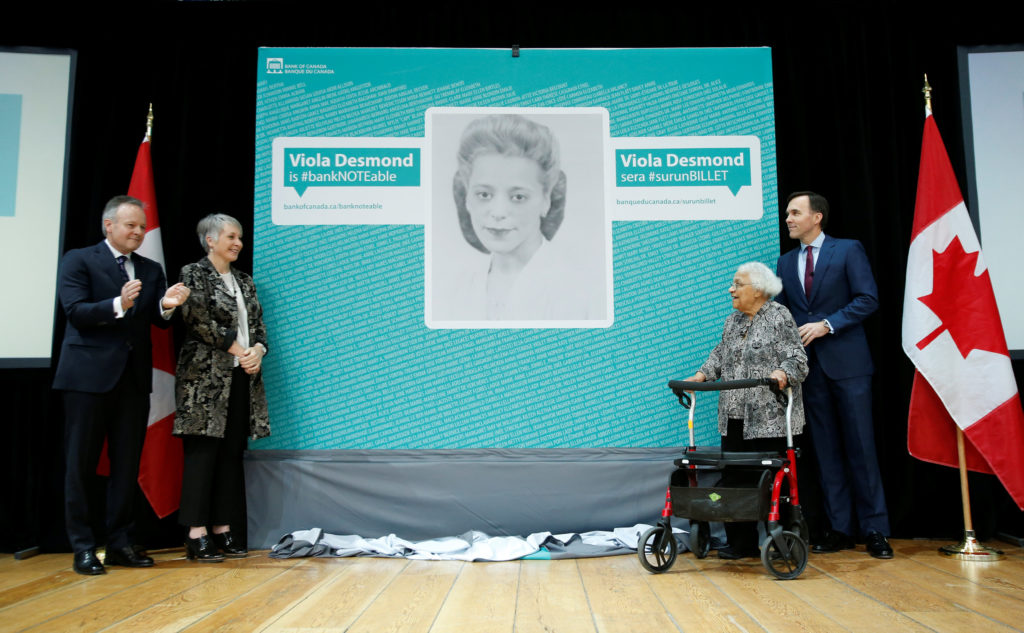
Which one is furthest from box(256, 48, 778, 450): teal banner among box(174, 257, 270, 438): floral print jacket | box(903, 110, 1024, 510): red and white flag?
box(903, 110, 1024, 510): red and white flag

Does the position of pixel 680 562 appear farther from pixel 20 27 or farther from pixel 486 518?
pixel 20 27

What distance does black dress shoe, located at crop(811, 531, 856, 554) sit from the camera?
127 inches

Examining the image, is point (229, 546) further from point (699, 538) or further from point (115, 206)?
point (699, 538)

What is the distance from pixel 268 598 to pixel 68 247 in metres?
2.29

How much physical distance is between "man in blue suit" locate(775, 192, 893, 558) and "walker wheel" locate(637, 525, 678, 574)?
86 cm

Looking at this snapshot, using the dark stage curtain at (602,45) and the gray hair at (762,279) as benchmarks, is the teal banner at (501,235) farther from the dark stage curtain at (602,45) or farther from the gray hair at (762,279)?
the gray hair at (762,279)

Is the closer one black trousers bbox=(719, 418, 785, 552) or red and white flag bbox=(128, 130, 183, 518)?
black trousers bbox=(719, 418, 785, 552)

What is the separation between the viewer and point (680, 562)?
3.05 metres

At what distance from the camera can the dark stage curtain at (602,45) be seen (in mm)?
3707

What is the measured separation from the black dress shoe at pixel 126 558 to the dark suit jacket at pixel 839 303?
313 cm

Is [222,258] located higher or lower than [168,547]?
higher

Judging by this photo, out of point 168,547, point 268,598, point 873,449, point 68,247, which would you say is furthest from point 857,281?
point 68,247

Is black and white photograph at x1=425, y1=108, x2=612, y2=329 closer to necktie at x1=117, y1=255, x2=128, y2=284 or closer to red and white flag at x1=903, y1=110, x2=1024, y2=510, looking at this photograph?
necktie at x1=117, y1=255, x2=128, y2=284

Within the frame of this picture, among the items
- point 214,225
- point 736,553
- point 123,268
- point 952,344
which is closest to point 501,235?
point 214,225
